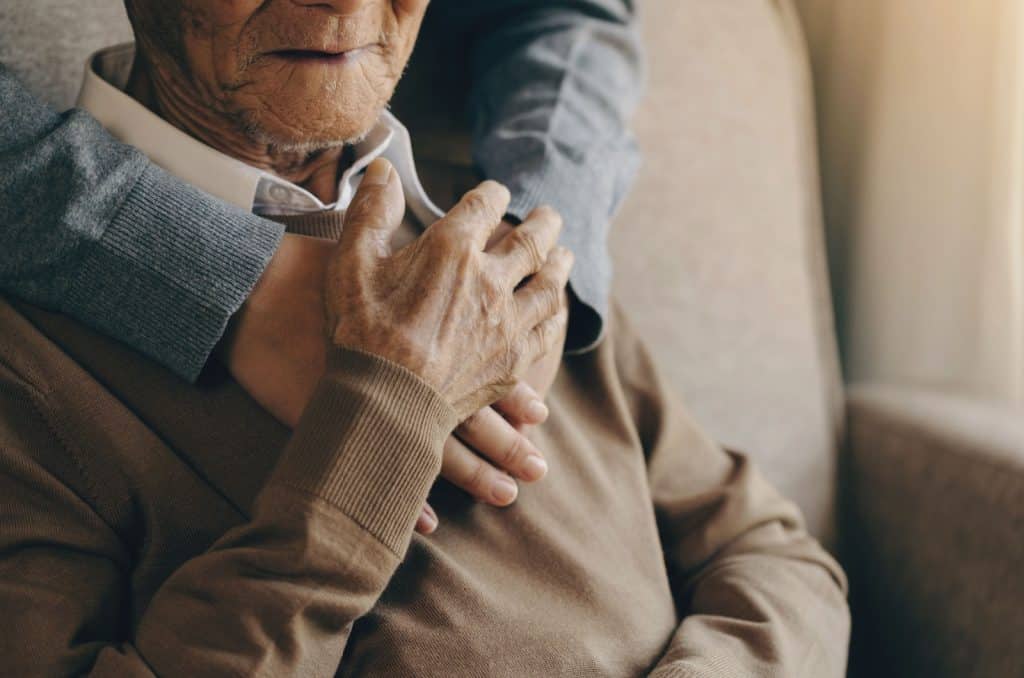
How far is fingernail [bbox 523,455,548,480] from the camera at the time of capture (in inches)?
32.5

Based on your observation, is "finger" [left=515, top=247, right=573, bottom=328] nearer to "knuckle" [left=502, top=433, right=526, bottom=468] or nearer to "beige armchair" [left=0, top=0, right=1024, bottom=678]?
"knuckle" [left=502, top=433, right=526, bottom=468]

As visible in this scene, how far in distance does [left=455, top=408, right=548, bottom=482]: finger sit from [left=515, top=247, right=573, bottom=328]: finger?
0.28ft

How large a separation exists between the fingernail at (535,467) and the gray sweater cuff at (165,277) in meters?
0.27

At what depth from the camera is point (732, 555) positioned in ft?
3.27

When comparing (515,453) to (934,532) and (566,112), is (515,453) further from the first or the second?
(934,532)

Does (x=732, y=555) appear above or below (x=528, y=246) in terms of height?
below

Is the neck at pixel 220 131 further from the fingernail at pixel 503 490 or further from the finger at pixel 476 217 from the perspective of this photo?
the fingernail at pixel 503 490

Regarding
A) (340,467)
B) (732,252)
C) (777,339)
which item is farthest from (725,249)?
(340,467)

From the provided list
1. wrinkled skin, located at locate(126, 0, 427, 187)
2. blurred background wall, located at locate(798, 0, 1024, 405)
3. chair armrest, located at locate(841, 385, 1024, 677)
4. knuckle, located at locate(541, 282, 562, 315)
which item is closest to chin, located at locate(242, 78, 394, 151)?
wrinkled skin, located at locate(126, 0, 427, 187)

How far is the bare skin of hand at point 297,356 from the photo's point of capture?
753 millimetres

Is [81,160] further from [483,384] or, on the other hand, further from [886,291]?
[886,291]

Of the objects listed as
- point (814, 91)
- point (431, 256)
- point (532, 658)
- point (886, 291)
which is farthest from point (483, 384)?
point (814, 91)

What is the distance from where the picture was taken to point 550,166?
39.3 inches

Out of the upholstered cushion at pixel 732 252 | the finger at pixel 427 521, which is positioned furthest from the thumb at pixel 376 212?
the upholstered cushion at pixel 732 252
